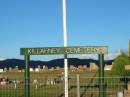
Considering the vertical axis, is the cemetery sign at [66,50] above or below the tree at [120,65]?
above

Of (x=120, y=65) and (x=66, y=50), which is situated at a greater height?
(x=66, y=50)

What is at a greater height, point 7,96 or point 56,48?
point 56,48

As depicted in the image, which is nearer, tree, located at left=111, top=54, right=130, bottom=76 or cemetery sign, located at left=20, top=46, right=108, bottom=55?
cemetery sign, located at left=20, top=46, right=108, bottom=55

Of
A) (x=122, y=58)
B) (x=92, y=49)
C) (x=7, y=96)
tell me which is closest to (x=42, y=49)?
(x=92, y=49)

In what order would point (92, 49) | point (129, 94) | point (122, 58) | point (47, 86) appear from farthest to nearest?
point (122, 58), point (47, 86), point (129, 94), point (92, 49)

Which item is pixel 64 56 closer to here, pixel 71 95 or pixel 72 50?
pixel 72 50

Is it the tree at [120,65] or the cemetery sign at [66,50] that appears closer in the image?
the cemetery sign at [66,50]

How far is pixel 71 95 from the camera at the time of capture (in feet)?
66.1

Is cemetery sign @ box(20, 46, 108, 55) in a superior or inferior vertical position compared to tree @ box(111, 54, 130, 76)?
superior

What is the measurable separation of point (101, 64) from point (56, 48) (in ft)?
5.28

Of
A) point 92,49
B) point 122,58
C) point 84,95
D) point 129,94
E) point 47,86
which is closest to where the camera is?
point 92,49

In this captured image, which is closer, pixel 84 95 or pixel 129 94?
pixel 129 94

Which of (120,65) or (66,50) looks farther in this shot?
(120,65)

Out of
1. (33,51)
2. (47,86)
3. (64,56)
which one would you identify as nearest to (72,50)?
(64,56)
